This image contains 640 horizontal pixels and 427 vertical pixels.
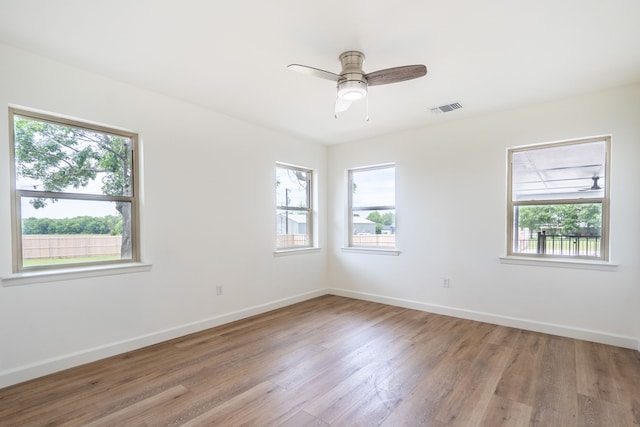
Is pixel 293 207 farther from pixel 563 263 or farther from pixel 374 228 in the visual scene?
pixel 563 263

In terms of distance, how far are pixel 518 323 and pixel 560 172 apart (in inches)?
71.0

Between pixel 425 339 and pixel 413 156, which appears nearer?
pixel 425 339

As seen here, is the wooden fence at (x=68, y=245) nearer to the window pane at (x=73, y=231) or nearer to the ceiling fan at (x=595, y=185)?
the window pane at (x=73, y=231)

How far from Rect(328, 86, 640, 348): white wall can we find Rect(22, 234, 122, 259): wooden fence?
10.8 feet

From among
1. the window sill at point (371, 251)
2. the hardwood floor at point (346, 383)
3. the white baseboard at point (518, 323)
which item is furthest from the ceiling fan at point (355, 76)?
the white baseboard at point (518, 323)

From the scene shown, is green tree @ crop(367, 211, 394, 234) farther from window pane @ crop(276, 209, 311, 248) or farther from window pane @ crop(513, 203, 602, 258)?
window pane @ crop(513, 203, 602, 258)

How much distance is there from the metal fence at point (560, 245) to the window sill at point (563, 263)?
13 cm

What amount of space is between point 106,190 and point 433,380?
3388 mm

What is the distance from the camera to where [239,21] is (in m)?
2.10

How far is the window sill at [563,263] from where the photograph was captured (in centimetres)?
321

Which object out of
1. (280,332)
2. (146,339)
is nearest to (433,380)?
(280,332)

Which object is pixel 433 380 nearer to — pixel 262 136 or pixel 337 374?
pixel 337 374

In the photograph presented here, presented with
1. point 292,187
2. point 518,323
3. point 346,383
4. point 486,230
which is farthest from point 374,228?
point 346,383

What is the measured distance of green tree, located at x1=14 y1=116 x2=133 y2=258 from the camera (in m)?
2.61
